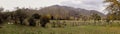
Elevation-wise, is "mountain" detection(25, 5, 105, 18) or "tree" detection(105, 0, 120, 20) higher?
"tree" detection(105, 0, 120, 20)

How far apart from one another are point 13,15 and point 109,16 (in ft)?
55.1

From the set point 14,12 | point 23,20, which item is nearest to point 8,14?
point 14,12

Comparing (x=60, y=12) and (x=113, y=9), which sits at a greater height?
(x=113, y=9)

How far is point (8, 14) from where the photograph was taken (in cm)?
4556

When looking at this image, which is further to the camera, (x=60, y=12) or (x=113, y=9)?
(x=60, y=12)

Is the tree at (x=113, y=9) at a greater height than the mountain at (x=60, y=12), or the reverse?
the tree at (x=113, y=9)

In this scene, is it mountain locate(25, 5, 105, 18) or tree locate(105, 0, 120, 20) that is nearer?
tree locate(105, 0, 120, 20)

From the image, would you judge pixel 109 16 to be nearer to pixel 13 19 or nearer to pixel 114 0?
pixel 114 0

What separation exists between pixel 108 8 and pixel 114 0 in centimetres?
177

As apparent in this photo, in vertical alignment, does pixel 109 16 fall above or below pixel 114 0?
below

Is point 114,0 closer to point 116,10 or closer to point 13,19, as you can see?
point 116,10

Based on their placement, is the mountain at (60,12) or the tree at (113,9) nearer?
the tree at (113,9)

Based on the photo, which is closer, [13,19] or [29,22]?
[29,22]

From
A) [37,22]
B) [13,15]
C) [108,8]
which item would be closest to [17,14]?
[13,15]
